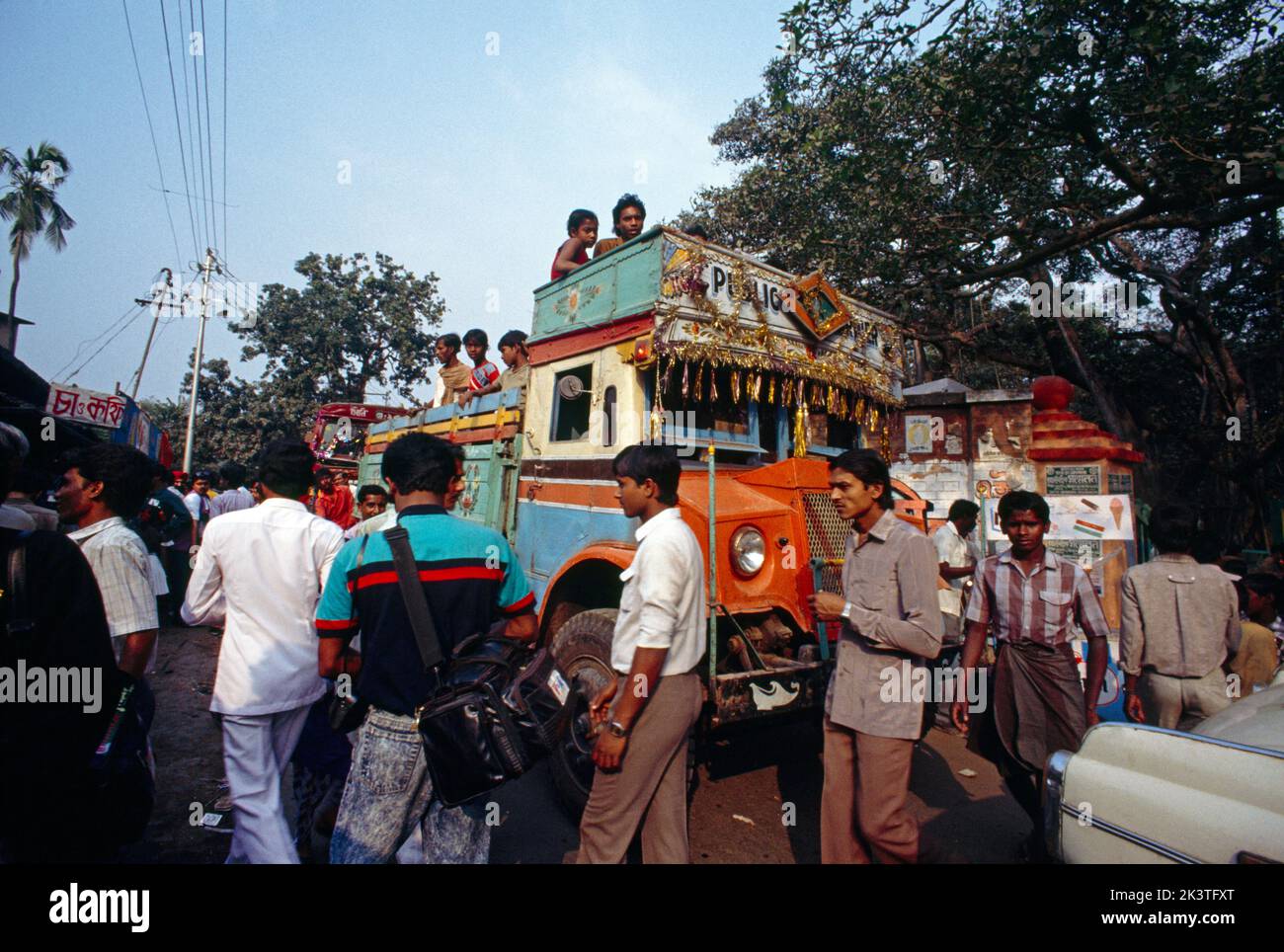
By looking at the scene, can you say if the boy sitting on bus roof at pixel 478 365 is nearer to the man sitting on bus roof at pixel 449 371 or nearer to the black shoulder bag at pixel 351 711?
the man sitting on bus roof at pixel 449 371

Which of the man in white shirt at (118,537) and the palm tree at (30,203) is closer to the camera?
the man in white shirt at (118,537)

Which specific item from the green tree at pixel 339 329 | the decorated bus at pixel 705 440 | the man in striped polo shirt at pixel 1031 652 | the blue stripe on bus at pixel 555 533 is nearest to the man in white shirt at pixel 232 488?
the decorated bus at pixel 705 440

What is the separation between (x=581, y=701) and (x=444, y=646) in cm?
168

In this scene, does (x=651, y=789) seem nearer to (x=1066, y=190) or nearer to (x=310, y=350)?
(x=1066, y=190)

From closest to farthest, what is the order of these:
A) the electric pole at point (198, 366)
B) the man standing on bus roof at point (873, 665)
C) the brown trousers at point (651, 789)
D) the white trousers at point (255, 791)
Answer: the brown trousers at point (651, 789)
the man standing on bus roof at point (873, 665)
the white trousers at point (255, 791)
the electric pole at point (198, 366)

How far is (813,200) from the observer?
10.9 m

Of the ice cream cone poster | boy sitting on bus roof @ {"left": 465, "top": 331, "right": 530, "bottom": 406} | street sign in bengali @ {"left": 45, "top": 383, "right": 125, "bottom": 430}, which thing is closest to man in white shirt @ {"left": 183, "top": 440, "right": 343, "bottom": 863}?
boy sitting on bus roof @ {"left": 465, "top": 331, "right": 530, "bottom": 406}

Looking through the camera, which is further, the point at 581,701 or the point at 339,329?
the point at 339,329

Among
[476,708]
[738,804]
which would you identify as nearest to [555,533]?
[738,804]

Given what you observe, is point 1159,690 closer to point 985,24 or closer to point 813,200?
point 985,24

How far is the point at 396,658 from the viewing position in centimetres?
219

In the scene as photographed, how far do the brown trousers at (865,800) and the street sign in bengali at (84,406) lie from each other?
1332 centimetres

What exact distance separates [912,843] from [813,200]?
10513 millimetres

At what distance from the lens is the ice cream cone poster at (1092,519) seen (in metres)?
8.00
